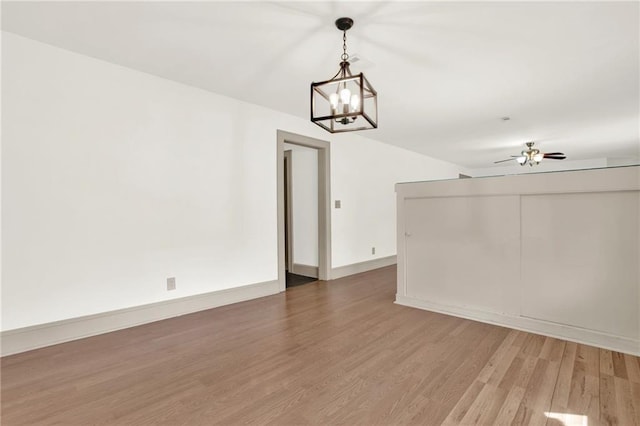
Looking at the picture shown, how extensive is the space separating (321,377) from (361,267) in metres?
3.66

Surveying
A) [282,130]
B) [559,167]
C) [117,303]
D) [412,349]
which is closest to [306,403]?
[412,349]

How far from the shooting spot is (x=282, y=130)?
4418mm

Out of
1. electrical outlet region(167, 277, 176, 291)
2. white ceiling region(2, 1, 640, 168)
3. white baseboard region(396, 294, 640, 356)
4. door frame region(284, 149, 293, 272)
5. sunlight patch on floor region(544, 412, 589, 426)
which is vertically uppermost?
white ceiling region(2, 1, 640, 168)

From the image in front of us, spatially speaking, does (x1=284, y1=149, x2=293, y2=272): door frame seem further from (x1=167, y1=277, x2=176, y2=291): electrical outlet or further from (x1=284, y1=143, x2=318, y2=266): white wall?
(x1=167, y1=277, x2=176, y2=291): electrical outlet

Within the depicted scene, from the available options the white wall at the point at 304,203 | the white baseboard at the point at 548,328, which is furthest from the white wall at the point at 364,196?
the white baseboard at the point at 548,328

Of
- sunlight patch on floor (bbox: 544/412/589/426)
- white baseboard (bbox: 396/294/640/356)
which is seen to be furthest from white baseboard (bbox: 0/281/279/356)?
sunlight patch on floor (bbox: 544/412/589/426)

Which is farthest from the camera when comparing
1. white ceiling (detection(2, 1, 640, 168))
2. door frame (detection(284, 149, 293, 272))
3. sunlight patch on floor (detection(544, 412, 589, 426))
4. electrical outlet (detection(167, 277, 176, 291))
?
door frame (detection(284, 149, 293, 272))

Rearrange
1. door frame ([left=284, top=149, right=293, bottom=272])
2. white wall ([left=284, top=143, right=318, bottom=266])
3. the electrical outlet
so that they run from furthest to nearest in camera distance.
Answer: door frame ([left=284, top=149, right=293, bottom=272]), white wall ([left=284, top=143, right=318, bottom=266]), the electrical outlet

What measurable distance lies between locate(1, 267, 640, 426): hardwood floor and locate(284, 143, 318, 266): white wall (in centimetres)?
232

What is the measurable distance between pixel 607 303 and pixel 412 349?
1.59 m

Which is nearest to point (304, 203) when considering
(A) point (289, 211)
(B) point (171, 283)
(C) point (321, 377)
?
(A) point (289, 211)

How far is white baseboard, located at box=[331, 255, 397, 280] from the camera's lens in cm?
522

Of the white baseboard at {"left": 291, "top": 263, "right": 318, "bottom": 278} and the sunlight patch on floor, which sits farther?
the white baseboard at {"left": 291, "top": 263, "right": 318, "bottom": 278}

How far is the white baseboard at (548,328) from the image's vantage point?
2451 millimetres
